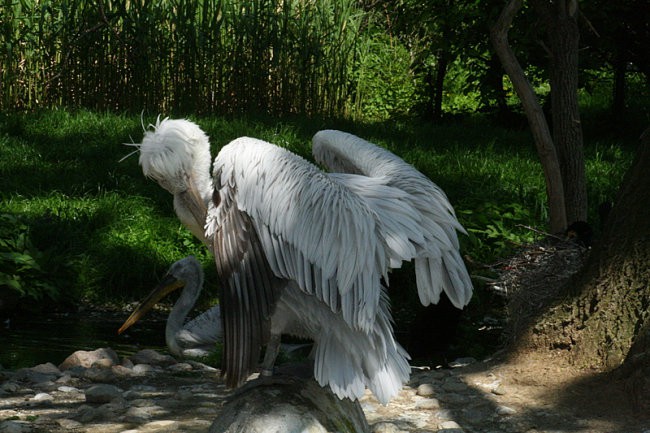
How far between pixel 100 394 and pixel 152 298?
1786 mm

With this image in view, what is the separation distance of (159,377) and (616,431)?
104 inches

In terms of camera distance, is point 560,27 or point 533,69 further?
point 533,69

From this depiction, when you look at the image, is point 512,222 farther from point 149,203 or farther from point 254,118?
point 254,118

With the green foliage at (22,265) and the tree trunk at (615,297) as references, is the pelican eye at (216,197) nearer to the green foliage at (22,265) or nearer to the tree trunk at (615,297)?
the tree trunk at (615,297)

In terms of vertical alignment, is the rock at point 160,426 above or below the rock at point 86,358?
above

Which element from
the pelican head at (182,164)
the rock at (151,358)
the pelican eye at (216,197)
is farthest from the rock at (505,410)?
the rock at (151,358)

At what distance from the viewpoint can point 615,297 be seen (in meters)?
4.64

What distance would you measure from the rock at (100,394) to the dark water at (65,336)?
3.35 ft

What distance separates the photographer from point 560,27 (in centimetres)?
657

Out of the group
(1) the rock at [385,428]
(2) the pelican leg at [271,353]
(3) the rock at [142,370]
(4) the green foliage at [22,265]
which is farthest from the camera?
(4) the green foliage at [22,265]

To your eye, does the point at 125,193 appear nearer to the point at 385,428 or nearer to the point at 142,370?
the point at 142,370

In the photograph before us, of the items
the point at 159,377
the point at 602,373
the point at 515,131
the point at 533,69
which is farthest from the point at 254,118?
the point at 602,373

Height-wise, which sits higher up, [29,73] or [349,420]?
[29,73]

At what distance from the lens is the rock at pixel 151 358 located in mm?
6074
